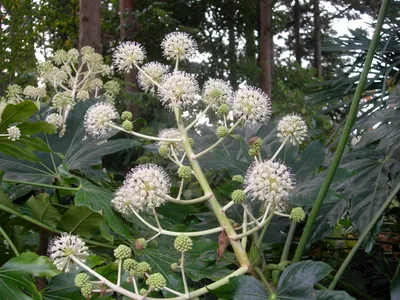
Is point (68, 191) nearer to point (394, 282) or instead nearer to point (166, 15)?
point (394, 282)

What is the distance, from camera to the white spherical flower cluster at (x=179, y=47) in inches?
38.1

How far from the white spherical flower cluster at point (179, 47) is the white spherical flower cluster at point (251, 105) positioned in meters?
0.16

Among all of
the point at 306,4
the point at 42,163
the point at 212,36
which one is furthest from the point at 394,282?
the point at 306,4

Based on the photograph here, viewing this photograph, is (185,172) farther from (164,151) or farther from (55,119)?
(55,119)

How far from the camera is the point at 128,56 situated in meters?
0.98

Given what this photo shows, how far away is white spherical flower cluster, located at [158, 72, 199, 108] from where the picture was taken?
34.0 inches

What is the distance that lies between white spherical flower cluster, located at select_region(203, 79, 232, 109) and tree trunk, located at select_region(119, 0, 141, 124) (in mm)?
4946

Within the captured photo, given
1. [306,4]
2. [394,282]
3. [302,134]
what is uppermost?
[306,4]

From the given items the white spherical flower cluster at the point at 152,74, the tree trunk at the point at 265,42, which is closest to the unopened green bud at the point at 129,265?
the white spherical flower cluster at the point at 152,74

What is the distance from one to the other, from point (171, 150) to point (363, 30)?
Result: 1.12m

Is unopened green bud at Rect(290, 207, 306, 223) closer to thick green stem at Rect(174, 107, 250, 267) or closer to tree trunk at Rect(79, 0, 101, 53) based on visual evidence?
thick green stem at Rect(174, 107, 250, 267)

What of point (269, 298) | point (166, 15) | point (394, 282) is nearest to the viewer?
point (269, 298)

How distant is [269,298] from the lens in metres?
0.70

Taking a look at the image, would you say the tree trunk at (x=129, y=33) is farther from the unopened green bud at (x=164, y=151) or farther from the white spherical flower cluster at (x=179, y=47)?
the unopened green bud at (x=164, y=151)
